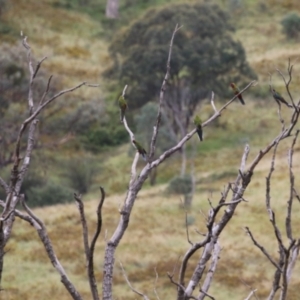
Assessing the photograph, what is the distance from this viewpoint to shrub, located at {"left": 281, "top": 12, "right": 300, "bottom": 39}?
45156mm

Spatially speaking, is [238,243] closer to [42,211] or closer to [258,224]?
[258,224]

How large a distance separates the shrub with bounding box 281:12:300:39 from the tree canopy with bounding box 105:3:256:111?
11.7m

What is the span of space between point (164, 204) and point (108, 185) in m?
8.02

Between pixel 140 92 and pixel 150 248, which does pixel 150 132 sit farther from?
pixel 150 248

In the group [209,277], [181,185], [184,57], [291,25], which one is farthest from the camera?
[291,25]

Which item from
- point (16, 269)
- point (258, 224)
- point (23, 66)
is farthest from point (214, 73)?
point (16, 269)

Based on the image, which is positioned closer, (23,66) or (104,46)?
(23,66)

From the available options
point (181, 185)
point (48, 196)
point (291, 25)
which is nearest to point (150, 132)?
point (48, 196)

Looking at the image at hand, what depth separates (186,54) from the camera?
33.2 meters

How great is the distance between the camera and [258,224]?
68.4 ft

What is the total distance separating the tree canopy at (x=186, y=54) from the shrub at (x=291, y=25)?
11.7m

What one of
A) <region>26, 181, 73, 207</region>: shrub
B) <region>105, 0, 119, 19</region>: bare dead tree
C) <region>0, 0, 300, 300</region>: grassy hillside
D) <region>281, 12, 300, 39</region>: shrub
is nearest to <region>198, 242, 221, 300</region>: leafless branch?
<region>0, 0, 300, 300</region>: grassy hillside

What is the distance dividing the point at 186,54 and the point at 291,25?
15.0 meters

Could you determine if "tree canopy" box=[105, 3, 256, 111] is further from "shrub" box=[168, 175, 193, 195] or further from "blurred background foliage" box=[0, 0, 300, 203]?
"shrub" box=[168, 175, 193, 195]
